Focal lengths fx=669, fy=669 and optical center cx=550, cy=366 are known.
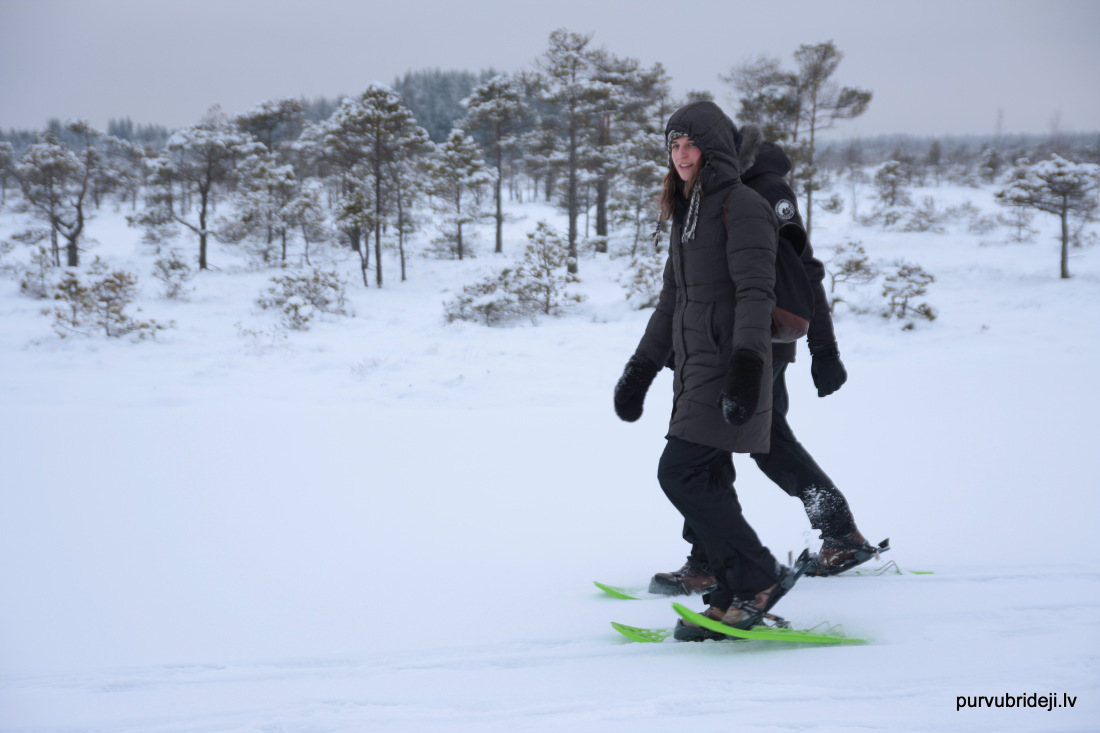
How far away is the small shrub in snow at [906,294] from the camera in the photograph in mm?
10656

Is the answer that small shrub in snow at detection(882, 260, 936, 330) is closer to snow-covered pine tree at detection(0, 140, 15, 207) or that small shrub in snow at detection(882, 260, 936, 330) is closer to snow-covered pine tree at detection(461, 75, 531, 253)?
snow-covered pine tree at detection(461, 75, 531, 253)

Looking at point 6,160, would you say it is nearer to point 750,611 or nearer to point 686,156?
point 686,156

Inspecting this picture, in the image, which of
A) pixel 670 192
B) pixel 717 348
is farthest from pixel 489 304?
pixel 717 348

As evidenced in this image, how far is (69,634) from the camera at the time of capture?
222cm

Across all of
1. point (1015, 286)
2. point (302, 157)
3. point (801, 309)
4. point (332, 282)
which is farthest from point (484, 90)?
point (801, 309)

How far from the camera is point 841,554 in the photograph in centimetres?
262

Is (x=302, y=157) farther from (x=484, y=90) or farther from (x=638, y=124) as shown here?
(x=638, y=124)

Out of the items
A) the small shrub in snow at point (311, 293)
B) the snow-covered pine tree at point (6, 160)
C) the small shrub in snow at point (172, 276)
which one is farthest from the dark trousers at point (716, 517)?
the snow-covered pine tree at point (6, 160)

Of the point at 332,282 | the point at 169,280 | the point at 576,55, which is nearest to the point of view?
the point at 332,282

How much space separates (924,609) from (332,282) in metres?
13.5

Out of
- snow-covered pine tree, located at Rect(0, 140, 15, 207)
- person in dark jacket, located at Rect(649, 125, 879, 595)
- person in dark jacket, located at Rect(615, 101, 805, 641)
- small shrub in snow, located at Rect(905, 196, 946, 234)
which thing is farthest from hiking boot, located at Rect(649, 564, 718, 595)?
snow-covered pine tree, located at Rect(0, 140, 15, 207)

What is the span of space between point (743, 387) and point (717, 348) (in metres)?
0.18

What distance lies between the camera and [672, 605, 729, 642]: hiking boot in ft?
7.02
